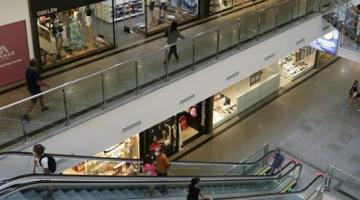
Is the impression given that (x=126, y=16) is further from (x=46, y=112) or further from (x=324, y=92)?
(x=324, y=92)

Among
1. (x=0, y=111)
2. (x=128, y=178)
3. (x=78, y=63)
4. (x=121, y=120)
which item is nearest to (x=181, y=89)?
(x=121, y=120)

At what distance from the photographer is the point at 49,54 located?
44.2 feet

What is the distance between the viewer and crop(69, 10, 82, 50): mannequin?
14008mm

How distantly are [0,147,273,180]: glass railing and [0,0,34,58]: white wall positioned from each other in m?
3.71

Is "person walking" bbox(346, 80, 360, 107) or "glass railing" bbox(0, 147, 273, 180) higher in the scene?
"glass railing" bbox(0, 147, 273, 180)

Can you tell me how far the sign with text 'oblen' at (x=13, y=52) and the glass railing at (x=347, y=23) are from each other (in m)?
11.4

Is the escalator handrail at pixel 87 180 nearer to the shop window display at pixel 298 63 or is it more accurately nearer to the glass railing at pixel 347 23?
the glass railing at pixel 347 23

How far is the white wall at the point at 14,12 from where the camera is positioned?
11766mm

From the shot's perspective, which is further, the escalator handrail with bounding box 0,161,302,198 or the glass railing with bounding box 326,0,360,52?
the glass railing with bounding box 326,0,360,52

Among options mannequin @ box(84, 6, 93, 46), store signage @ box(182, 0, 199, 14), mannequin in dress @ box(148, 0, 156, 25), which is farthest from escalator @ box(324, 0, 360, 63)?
mannequin @ box(84, 6, 93, 46)

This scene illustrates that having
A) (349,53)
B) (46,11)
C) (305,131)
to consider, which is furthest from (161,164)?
(349,53)

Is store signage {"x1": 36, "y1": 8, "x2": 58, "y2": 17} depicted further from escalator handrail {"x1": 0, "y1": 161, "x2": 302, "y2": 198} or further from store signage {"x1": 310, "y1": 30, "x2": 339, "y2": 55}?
store signage {"x1": 310, "y1": 30, "x2": 339, "y2": 55}

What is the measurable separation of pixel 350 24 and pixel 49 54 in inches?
461

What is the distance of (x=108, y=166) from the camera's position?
46.6 ft
